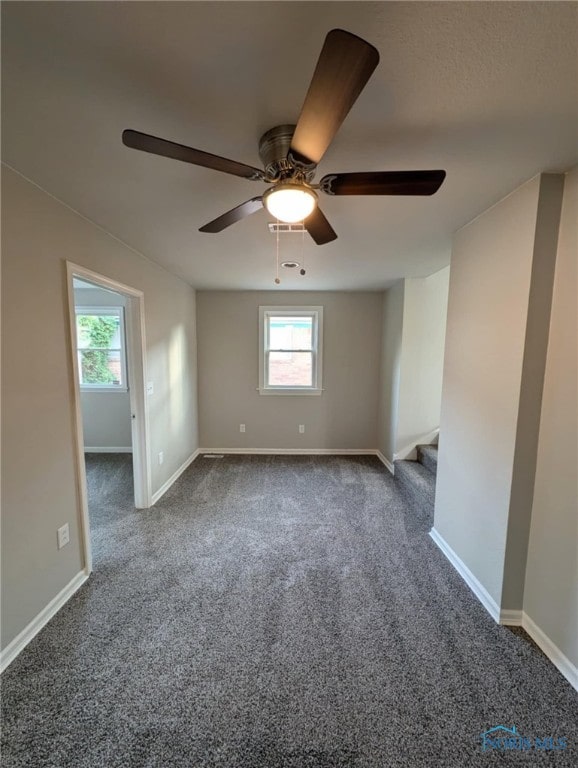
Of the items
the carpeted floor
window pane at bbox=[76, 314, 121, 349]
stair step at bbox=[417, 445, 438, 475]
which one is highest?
window pane at bbox=[76, 314, 121, 349]

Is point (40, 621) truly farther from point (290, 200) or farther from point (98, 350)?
point (98, 350)

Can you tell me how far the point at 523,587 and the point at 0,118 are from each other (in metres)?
3.29

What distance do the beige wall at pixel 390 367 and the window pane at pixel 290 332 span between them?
1056 millimetres

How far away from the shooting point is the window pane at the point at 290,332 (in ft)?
14.9

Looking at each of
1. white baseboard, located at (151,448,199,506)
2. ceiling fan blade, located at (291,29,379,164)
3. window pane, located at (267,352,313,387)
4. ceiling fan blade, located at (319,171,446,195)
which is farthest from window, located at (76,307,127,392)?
ceiling fan blade, located at (291,29,379,164)

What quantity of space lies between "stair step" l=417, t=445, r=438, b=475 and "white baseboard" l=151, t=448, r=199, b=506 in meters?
2.92

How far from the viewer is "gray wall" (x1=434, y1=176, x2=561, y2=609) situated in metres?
1.64

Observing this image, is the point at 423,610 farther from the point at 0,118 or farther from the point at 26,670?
the point at 0,118

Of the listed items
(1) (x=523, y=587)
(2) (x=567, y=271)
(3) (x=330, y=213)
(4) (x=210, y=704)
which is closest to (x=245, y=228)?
(3) (x=330, y=213)

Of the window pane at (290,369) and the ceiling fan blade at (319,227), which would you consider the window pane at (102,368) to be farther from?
the ceiling fan blade at (319,227)

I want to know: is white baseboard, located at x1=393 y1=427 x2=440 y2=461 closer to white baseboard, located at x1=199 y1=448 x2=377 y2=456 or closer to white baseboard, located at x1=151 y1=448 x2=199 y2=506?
white baseboard, located at x1=199 y1=448 x2=377 y2=456

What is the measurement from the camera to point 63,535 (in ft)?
6.27

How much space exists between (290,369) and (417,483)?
2.27 meters

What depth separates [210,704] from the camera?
4.47ft
